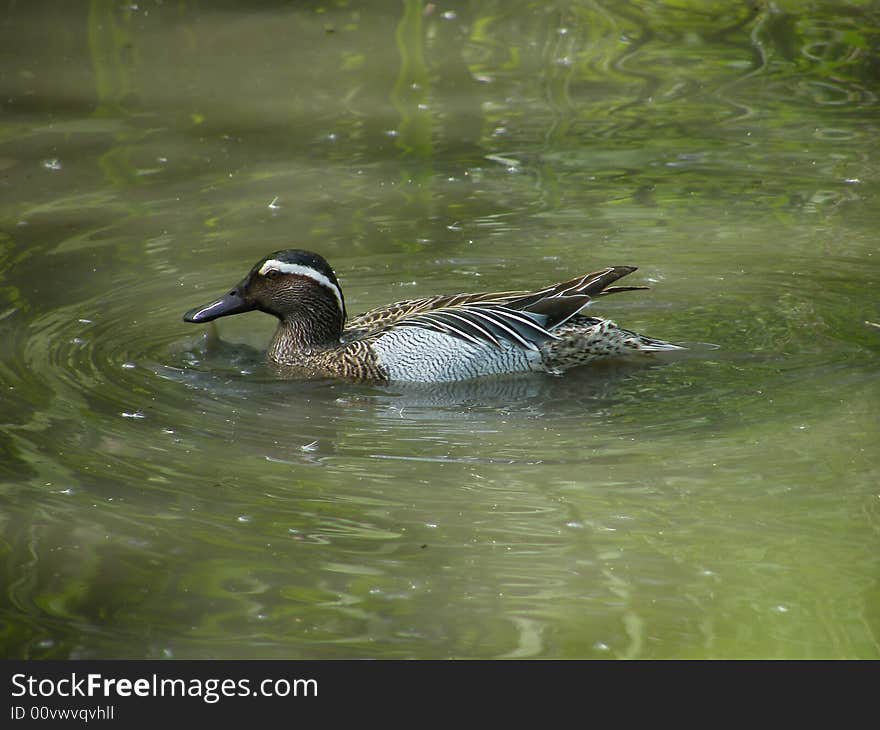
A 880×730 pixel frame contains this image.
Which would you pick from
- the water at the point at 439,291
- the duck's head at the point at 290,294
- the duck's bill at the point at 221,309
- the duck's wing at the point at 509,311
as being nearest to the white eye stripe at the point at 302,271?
the duck's head at the point at 290,294

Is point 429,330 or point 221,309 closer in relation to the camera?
point 429,330

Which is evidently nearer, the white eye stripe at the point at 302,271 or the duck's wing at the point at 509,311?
the duck's wing at the point at 509,311

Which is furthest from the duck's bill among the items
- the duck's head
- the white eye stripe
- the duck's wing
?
the duck's wing

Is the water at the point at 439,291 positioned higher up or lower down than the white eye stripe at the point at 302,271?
lower down

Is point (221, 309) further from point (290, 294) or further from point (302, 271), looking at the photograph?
point (302, 271)

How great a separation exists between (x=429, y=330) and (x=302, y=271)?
0.90 m

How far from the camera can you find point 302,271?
899 centimetres

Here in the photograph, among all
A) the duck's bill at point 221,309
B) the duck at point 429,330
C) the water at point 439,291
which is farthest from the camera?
the duck's bill at point 221,309

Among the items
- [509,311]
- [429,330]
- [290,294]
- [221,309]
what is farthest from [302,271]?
[509,311]

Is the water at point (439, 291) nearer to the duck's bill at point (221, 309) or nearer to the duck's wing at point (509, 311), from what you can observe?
the duck's bill at point (221, 309)

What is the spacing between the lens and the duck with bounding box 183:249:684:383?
28.6ft

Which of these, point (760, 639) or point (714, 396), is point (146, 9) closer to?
point (714, 396)

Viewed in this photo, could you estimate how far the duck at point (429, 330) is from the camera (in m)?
8.70
